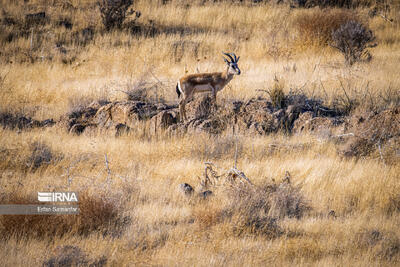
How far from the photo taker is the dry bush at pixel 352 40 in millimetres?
13070

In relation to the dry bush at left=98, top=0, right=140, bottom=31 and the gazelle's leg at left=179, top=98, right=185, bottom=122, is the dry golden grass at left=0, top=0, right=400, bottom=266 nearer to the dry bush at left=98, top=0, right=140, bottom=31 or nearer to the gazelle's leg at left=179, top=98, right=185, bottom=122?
the gazelle's leg at left=179, top=98, right=185, bottom=122

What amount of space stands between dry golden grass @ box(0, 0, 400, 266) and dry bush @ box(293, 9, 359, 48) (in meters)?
0.28

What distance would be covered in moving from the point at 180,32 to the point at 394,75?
902cm

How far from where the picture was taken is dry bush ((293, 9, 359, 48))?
51.1ft

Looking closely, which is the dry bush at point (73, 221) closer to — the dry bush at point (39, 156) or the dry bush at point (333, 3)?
the dry bush at point (39, 156)

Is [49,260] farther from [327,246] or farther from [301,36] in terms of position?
[301,36]

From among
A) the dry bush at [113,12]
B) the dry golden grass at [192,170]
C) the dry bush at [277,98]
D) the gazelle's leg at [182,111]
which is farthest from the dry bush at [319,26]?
the dry bush at [113,12]

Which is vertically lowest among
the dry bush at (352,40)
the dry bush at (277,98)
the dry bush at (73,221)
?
the dry bush at (73,221)

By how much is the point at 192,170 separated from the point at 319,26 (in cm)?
1072

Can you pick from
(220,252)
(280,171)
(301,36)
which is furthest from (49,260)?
(301,36)

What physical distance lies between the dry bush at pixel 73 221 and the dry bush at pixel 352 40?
33.1 feet

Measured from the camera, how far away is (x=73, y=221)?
550cm

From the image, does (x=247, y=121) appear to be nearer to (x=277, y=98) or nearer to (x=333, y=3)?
(x=277, y=98)

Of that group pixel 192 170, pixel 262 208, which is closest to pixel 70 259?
pixel 262 208
